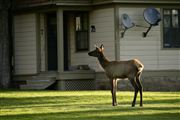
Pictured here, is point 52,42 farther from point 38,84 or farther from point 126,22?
point 126,22

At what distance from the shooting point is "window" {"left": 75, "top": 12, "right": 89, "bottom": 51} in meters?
32.1

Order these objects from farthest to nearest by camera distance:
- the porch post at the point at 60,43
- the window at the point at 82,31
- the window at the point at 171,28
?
the window at the point at 82,31 < the window at the point at 171,28 < the porch post at the point at 60,43

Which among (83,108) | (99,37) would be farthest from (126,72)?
(99,37)

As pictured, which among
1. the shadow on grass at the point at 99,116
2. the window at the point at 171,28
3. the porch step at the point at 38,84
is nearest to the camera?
the shadow on grass at the point at 99,116

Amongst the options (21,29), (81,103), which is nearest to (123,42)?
(21,29)

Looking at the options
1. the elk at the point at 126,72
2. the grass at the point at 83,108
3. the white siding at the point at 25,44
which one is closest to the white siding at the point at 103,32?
the white siding at the point at 25,44

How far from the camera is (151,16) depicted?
30.3 metres

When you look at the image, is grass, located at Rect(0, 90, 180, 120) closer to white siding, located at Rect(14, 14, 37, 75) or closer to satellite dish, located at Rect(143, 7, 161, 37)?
satellite dish, located at Rect(143, 7, 161, 37)

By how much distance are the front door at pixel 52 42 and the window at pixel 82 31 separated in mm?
1198

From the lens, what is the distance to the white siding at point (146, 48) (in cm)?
3036

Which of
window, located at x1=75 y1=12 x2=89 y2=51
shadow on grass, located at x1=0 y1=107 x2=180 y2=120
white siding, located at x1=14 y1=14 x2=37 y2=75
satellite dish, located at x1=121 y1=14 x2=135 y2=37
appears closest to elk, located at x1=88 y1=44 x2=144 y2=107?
shadow on grass, located at x1=0 y1=107 x2=180 y2=120

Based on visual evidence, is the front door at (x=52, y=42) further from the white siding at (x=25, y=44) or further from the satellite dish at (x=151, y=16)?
the satellite dish at (x=151, y=16)

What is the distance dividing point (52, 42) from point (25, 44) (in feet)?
5.06

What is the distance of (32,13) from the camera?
3316cm
